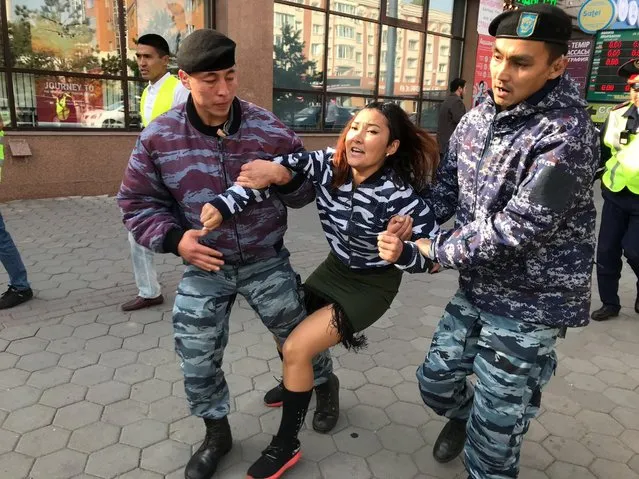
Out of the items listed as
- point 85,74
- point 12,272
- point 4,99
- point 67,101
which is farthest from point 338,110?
point 12,272

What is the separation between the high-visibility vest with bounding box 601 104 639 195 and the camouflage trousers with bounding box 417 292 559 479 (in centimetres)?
246

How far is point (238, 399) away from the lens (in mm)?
3105

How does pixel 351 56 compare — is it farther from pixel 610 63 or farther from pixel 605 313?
pixel 605 313

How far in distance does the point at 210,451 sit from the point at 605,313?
358cm

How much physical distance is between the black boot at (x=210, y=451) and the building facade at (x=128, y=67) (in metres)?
5.01

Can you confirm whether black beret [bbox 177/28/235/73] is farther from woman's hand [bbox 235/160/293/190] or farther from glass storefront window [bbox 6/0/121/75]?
glass storefront window [bbox 6/0/121/75]

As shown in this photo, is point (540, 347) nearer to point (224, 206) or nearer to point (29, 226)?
point (224, 206)

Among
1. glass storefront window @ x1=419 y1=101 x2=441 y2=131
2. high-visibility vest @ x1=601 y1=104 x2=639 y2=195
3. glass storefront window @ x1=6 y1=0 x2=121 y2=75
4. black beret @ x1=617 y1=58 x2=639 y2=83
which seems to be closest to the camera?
high-visibility vest @ x1=601 y1=104 x2=639 y2=195

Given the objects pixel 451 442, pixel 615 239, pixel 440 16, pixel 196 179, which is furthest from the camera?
pixel 440 16

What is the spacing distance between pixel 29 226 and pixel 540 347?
6256 mm

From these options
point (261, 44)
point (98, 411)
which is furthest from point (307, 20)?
point (98, 411)

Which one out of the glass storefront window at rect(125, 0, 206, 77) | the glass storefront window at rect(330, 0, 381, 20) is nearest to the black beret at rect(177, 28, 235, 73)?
the glass storefront window at rect(125, 0, 206, 77)

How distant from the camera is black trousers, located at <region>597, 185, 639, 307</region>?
419cm

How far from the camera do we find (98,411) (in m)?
2.92
